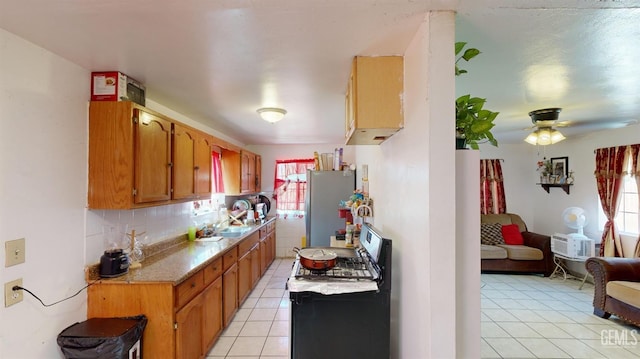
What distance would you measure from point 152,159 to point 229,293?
1.61 meters

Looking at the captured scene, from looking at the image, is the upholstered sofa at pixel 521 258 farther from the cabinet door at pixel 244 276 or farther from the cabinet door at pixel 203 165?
the cabinet door at pixel 203 165

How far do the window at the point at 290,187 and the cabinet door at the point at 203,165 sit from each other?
253 centimetres

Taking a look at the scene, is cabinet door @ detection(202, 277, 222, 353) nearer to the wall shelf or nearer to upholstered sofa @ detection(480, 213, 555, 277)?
upholstered sofa @ detection(480, 213, 555, 277)

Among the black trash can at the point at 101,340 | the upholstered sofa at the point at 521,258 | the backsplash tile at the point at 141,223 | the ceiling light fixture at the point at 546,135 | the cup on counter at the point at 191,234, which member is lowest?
the upholstered sofa at the point at 521,258

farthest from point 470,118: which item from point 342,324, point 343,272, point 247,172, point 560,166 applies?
point 560,166

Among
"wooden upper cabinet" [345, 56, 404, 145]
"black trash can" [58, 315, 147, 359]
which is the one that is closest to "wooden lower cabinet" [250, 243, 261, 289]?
"black trash can" [58, 315, 147, 359]

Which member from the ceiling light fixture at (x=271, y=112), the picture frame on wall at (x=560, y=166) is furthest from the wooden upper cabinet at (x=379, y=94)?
the picture frame on wall at (x=560, y=166)

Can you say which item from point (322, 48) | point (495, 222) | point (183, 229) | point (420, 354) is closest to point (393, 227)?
point (420, 354)

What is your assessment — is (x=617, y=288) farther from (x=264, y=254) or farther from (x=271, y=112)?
Result: (x=264, y=254)

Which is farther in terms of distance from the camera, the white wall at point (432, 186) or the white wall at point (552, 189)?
the white wall at point (552, 189)

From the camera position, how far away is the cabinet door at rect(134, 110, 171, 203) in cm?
199

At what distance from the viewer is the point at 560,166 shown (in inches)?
193

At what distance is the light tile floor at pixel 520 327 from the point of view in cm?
256

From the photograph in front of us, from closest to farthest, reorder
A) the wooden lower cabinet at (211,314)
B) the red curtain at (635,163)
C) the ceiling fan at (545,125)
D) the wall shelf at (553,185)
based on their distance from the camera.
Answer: the wooden lower cabinet at (211,314) < the ceiling fan at (545,125) < the red curtain at (635,163) < the wall shelf at (553,185)
